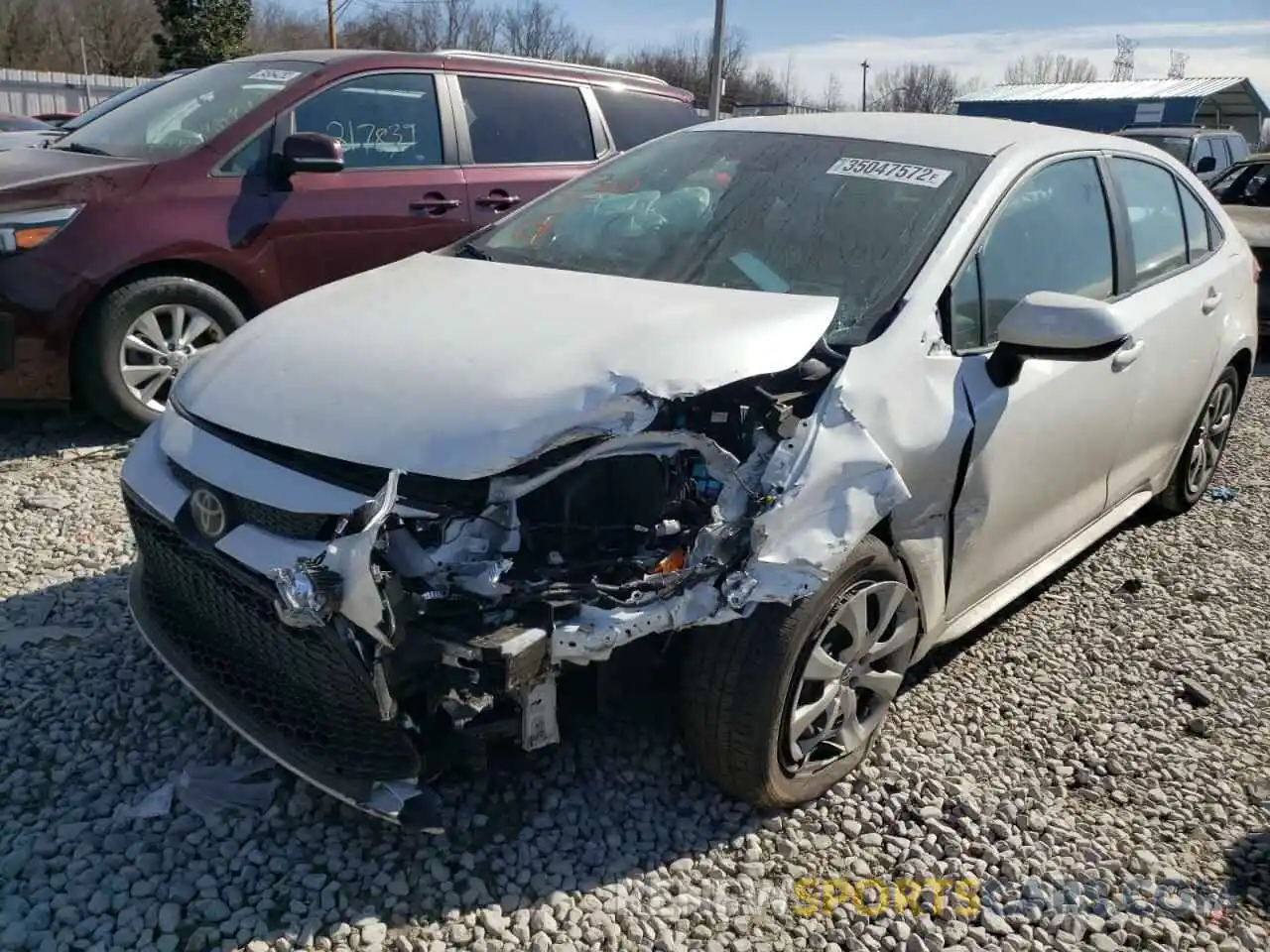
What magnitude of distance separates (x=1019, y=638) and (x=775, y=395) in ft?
5.87

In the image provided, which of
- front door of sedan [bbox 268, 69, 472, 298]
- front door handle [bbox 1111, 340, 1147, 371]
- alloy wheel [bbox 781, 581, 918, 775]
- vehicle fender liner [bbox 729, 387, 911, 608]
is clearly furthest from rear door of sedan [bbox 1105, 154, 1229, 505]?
front door of sedan [bbox 268, 69, 472, 298]

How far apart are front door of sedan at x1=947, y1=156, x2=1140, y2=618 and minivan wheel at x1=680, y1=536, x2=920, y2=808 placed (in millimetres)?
340

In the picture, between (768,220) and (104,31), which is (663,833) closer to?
(768,220)

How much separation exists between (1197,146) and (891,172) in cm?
1338

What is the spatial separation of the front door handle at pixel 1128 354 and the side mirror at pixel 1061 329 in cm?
68

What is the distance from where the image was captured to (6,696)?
3.05m

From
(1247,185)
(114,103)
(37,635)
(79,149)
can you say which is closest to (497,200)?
(79,149)

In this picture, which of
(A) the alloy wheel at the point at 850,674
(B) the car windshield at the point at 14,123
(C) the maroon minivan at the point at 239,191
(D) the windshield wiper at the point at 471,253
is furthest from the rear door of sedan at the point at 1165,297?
(B) the car windshield at the point at 14,123

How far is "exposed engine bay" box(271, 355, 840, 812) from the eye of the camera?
2154 mm

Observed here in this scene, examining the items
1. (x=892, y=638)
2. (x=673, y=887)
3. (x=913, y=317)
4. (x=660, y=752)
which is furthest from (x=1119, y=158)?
(x=673, y=887)

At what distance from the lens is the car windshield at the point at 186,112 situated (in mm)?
5277

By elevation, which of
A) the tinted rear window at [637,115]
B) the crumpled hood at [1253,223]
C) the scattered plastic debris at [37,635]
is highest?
the tinted rear window at [637,115]

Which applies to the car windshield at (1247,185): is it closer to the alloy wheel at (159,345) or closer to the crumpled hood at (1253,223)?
the crumpled hood at (1253,223)

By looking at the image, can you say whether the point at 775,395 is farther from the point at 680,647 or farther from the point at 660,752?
the point at 660,752
